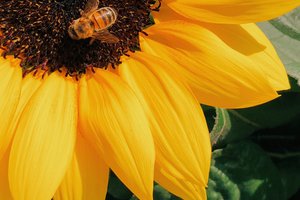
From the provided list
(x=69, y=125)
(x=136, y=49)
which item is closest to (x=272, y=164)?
(x=136, y=49)

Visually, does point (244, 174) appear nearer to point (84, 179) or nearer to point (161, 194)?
point (161, 194)

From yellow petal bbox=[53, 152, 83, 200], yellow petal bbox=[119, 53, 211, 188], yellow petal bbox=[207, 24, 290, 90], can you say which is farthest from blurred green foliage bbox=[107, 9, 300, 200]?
yellow petal bbox=[53, 152, 83, 200]

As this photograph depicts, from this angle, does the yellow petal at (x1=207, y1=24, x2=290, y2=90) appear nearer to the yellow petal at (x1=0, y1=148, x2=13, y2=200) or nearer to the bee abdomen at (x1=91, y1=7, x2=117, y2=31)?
the bee abdomen at (x1=91, y1=7, x2=117, y2=31)

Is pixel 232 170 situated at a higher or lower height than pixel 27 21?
lower

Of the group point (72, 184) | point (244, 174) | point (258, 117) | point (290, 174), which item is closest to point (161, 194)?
point (244, 174)

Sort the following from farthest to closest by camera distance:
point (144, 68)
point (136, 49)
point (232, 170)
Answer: point (232, 170)
point (136, 49)
point (144, 68)

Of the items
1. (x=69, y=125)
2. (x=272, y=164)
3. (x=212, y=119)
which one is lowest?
(x=272, y=164)

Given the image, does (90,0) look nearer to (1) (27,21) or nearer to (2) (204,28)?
(1) (27,21)

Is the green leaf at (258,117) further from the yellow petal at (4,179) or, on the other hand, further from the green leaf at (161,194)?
the yellow petal at (4,179)
